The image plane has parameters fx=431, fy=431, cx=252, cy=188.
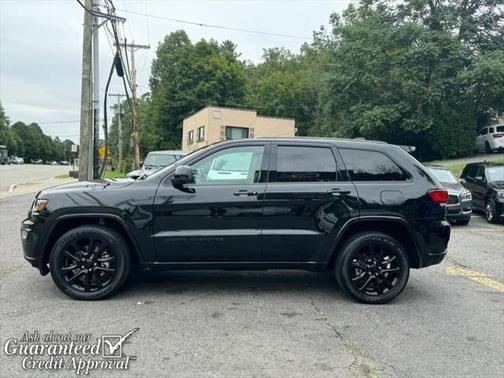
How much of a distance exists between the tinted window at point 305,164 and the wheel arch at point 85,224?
1703mm

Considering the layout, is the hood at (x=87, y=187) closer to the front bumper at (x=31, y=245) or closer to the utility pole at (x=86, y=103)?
the front bumper at (x=31, y=245)

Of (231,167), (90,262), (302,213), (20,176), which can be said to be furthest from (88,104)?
(20,176)

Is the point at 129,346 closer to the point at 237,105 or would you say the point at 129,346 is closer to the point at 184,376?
the point at 184,376

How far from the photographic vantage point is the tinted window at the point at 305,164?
480 cm

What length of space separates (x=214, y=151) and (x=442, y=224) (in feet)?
8.88

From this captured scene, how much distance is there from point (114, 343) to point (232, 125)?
2774 cm

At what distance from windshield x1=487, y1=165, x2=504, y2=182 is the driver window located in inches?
392

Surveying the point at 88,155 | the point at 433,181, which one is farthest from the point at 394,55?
the point at 433,181

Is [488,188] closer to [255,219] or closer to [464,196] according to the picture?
[464,196]

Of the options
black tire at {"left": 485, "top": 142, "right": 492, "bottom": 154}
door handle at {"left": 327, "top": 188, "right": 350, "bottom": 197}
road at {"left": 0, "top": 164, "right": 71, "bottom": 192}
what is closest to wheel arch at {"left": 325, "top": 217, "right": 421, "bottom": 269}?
door handle at {"left": 327, "top": 188, "right": 350, "bottom": 197}

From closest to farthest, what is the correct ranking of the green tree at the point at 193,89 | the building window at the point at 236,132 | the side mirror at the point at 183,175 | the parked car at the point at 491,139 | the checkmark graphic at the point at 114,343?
the checkmark graphic at the point at 114,343, the side mirror at the point at 183,175, the parked car at the point at 491,139, the building window at the point at 236,132, the green tree at the point at 193,89

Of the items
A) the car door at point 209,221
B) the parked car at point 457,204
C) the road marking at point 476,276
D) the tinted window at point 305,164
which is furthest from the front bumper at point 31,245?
the parked car at point 457,204

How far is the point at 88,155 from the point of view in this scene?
532 inches

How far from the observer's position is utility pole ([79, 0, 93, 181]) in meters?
13.3
